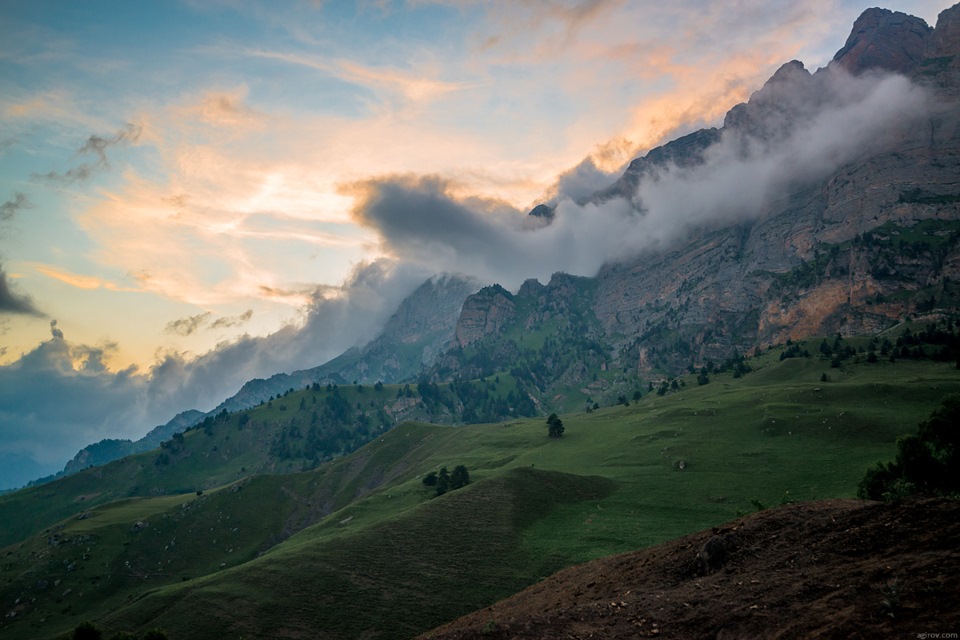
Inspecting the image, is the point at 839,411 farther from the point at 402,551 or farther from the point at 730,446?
the point at 402,551

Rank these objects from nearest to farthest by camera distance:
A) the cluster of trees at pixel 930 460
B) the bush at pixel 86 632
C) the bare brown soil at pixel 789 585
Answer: the bare brown soil at pixel 789 585 < the bush at pixel 86 632 < the cluster of trees at pixel 930 460

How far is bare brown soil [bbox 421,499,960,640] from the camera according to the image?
19.8 meters

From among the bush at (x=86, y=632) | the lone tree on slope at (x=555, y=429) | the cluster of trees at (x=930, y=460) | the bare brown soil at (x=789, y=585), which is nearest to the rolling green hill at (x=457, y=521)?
the lone tree on slope at (x=555, y=429)

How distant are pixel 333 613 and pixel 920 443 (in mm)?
71436

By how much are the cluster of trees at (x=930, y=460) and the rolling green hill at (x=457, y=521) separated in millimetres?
18581

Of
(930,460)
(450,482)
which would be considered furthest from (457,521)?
(930,460)

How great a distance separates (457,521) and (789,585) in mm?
62056

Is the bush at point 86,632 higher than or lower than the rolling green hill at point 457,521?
higher

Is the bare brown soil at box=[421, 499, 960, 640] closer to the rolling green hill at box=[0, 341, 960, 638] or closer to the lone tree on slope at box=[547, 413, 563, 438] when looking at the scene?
A: the rolling green hill at box=[0, 341, 960, 638]

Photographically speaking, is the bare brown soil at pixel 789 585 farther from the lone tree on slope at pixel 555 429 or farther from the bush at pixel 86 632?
the lone tree on slope at pixel 555 429

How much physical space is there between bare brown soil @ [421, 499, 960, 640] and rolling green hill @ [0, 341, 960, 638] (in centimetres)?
3351

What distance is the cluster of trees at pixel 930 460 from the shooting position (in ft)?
170

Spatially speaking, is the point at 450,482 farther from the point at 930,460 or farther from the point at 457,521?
the point at 930,460

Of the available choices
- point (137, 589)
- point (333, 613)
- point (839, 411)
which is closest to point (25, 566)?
point (137, 589)
